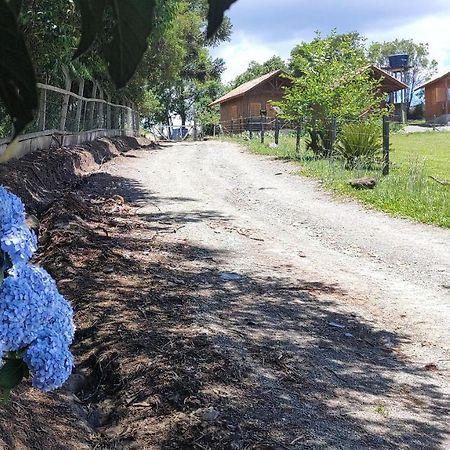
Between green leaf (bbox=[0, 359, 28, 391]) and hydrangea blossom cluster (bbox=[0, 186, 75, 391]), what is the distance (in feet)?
0.06

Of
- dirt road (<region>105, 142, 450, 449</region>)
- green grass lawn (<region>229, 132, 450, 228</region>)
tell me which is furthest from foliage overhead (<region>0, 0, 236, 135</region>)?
green grass lawn (<region>229, 132, 450, 228</region>)

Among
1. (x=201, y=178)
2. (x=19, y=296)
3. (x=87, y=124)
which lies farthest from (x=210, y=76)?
(x=19, y=296)

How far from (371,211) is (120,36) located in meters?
9.75

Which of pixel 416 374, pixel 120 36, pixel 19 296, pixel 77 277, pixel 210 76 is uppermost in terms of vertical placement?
pixel 210 76

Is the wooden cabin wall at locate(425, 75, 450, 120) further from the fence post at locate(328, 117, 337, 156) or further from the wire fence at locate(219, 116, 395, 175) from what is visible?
the fence post at locate(328, 117, 337, 156)

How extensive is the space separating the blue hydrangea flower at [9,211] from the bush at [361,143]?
1321cm

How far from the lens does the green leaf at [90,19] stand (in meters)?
0.39

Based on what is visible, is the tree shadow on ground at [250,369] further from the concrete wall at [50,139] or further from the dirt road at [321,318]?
the concrete wall at [50,139]

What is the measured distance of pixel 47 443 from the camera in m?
2.91

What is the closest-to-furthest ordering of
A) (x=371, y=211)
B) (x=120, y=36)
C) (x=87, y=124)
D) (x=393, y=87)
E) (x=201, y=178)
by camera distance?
(x=120, y=36) → (x=371, y=211) → (x=201, y=178) → (x=87, y=124) → (x=393, y=87)

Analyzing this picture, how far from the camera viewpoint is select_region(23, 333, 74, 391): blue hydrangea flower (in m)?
1.16

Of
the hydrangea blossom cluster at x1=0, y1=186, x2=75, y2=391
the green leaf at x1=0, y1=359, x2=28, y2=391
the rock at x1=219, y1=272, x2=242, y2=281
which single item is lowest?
the rock at x1=219, y1=272, x2=242, y2=281

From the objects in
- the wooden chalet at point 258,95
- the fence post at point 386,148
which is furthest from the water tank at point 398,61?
the fence post at point 386,148

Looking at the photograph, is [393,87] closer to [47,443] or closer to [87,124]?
[87,124]
